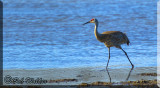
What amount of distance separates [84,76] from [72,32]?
Result: 28.5ft

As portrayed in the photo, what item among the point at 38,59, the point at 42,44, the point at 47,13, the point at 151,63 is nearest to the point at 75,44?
the point at 42,44

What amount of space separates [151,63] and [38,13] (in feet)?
50.9

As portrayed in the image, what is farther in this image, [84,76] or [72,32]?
[72,32]

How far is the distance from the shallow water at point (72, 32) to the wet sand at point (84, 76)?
1.99 ft

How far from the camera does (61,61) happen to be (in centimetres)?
1117

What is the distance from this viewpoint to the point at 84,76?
29.4ft

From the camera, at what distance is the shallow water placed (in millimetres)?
11336

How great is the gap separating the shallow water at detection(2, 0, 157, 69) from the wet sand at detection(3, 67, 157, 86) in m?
0.61

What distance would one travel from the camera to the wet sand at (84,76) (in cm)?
821

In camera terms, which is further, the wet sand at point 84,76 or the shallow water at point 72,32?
the shallow water at point 72,32

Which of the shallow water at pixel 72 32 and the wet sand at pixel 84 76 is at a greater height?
the shallow water at pixel 72 32

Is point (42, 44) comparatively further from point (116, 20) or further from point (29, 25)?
point (116, 20)

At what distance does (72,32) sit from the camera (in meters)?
17.5

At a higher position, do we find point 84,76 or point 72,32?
point 72,32
